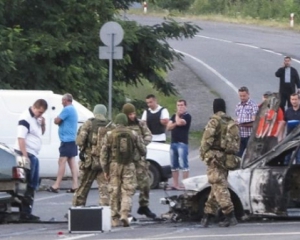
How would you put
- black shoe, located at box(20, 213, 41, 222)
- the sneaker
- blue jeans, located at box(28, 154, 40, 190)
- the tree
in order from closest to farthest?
the sneaker
black shoe, located at box(20, 213, 41, 222)
blue jeans, located at box(28, 154, 40, 190)
the tree

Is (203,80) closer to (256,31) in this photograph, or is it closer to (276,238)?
(256,31)

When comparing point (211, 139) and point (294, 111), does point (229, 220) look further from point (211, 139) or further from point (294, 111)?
point (294, 111)

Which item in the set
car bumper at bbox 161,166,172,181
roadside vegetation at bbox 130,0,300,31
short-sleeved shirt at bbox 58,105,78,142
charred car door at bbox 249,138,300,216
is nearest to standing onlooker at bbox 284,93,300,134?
car bumper at bbox 161,166,172,181

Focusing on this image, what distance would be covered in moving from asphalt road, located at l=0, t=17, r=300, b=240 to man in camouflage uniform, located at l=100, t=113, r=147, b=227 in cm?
34

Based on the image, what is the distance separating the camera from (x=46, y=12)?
27938mm

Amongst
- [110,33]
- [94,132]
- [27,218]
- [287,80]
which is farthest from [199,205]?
[287,80]

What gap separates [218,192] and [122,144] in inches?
58.4

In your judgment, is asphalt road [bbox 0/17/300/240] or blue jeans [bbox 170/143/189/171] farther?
blue jeans [bbox 170/143/189/171]

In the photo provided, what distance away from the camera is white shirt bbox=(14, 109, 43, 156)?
16.8 metres

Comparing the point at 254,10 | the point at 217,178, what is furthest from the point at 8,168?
the point at 254,10

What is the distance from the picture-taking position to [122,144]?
1537 cm

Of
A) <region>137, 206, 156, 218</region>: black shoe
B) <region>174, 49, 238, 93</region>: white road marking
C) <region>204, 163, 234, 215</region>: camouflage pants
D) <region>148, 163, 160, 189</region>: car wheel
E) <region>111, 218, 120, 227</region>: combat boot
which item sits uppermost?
<region>174, 49, 238, 93</region>: white road marking

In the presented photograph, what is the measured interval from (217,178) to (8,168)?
300 centimetres

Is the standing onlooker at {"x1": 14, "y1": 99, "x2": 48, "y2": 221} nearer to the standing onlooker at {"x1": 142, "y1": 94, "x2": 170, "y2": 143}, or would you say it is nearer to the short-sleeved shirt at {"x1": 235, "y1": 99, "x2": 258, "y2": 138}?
the standing onlooker at {"x1": 142, "y1": 94, "x2": 170, "y2": 143}
